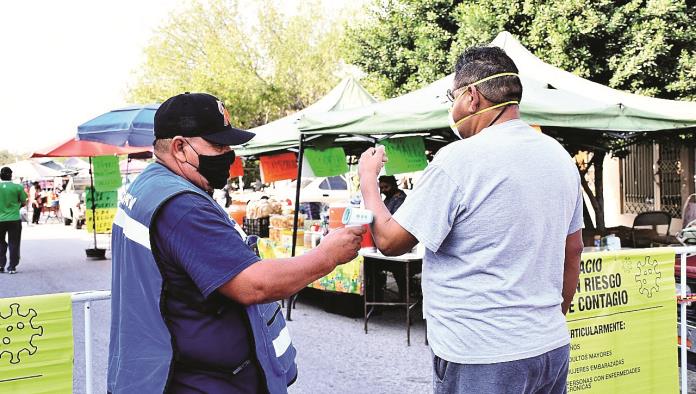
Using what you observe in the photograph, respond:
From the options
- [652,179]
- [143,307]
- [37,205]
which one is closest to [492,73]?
[143,307]

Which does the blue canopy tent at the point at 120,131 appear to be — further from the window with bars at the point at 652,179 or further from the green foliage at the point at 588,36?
the window with bars at the point at 652,179

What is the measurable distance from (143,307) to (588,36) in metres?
13.5

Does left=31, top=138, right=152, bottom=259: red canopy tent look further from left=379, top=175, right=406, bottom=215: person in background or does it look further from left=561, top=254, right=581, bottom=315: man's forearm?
left=561, top=254, right=581, bottom=315: man's forearm

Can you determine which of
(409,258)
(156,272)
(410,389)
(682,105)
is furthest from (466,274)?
(682,105)

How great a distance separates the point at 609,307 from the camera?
399 centimetres

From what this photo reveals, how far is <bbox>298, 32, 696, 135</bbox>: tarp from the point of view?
6434mm

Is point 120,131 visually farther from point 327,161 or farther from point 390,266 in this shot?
point 390,266

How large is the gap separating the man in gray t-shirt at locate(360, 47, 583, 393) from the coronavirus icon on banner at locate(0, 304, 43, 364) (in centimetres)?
172

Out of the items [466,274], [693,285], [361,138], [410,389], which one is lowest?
[410,389]

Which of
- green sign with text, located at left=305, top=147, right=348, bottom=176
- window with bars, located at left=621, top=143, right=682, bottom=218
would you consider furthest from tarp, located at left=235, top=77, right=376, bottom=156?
window with bars, located at left=621, top=143, right=682, bottom=218

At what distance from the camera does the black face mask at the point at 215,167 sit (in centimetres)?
213

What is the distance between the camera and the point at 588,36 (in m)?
13.6

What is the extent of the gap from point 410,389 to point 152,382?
154 inches

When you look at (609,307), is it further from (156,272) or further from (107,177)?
(107,177)
